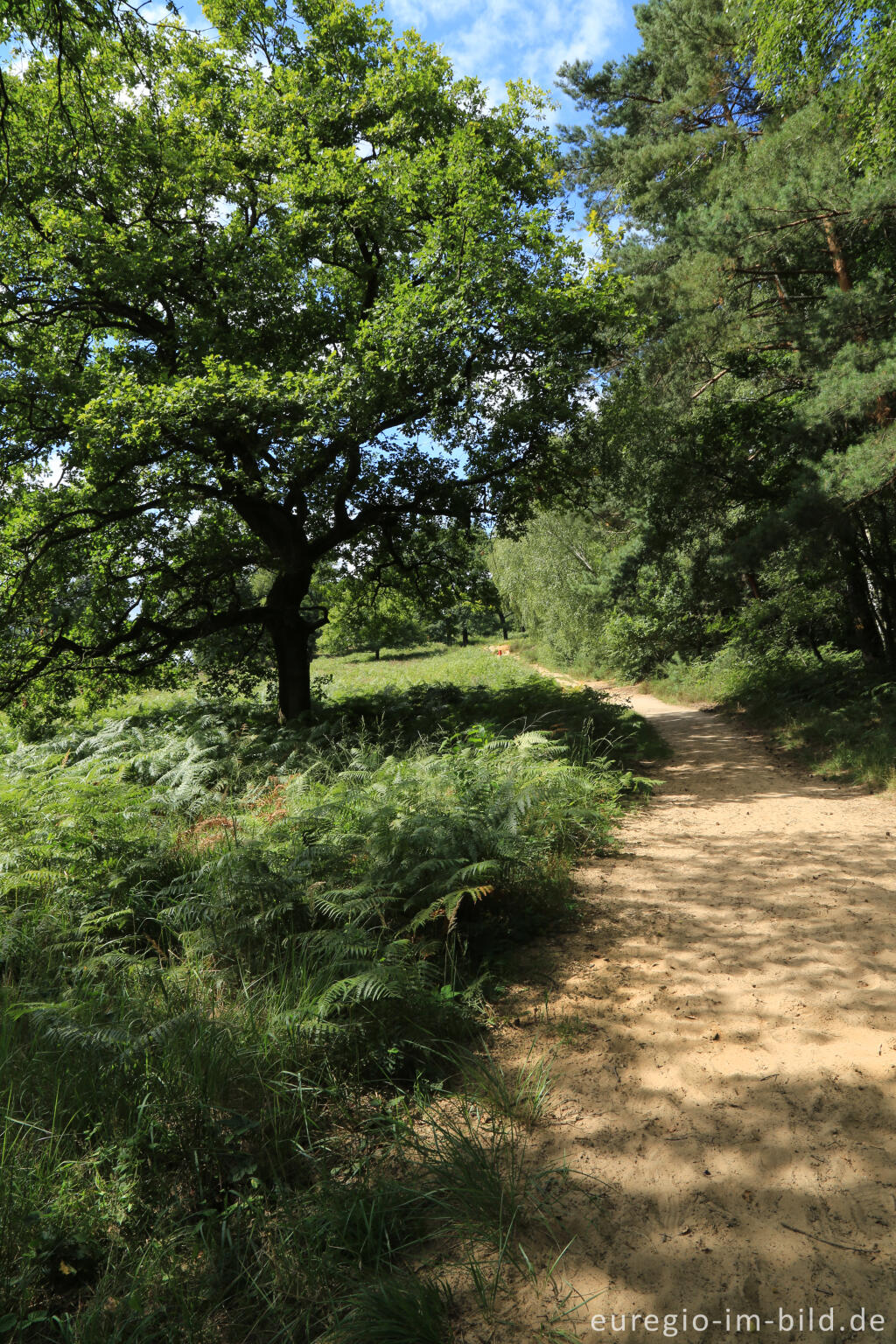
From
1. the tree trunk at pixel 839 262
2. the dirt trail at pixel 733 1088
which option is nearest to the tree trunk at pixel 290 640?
the dirt trail at pixel 733 1088

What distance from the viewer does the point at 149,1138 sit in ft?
9.28

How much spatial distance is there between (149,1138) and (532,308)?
10.1 metres

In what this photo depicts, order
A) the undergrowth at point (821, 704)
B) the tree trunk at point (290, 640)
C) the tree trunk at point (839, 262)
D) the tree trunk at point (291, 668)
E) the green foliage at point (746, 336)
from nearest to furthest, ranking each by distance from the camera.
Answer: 1. the undergrowth at point (821, 704)
2. the green foliage at point (746, 336)
3. the tree trunk at point (839, 262)
4. the tree trunk at point (290, 640)
5. the tree trunk at point (291, 668)

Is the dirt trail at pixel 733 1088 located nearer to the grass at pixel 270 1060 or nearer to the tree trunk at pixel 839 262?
the grass at pixel 270 1060

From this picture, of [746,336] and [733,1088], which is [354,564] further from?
[733,1088]

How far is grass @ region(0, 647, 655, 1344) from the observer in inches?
92.0

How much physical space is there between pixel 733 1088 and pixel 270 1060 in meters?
2.13

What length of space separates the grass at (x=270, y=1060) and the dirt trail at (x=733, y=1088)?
0.34 metres

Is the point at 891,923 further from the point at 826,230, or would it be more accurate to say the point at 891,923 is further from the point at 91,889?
the point at 826,230

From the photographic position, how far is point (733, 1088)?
10.5 ft

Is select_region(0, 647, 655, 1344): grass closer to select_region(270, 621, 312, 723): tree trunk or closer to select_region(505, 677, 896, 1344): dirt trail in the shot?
select_region(505, 677, 896, 1344): dirt trail

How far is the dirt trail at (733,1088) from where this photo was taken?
2.31 m

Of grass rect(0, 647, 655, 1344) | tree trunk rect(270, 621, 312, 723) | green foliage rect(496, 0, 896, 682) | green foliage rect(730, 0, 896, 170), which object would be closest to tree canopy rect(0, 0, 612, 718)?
tree trunk rect(270, 621, 312, 723)

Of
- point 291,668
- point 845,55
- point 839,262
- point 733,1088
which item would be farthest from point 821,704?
point 733,1088
